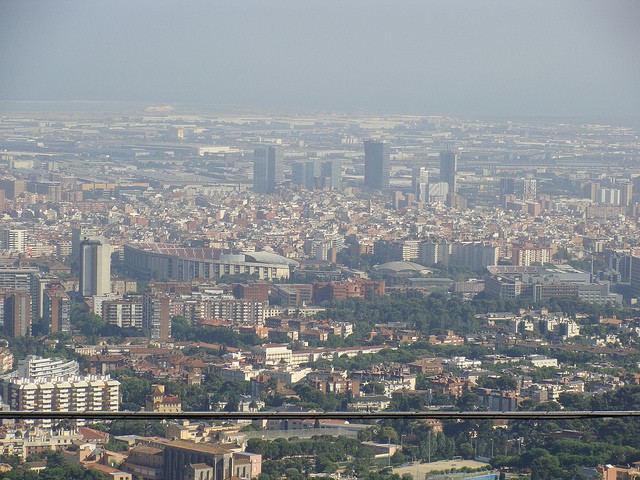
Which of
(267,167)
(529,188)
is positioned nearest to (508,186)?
(529,188)

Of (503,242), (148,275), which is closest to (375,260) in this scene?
(503,242)

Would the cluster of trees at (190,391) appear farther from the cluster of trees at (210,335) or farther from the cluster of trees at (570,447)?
the cluster of trees at (570,447)

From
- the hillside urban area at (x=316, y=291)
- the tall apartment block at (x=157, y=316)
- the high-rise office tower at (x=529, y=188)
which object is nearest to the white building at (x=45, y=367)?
the hillside urban area at (x=316, y=291)

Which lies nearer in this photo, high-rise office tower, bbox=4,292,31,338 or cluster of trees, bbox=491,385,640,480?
cluster of trees, bbox=491,385,640,480

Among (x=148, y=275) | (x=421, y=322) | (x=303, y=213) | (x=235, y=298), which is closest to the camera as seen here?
(x=421, y=322)

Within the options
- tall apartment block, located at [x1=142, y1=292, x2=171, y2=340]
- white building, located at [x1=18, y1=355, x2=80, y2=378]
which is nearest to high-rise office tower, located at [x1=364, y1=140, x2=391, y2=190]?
tall apartment block, located at [x1=142, y1=292, x2=171, y2=340]

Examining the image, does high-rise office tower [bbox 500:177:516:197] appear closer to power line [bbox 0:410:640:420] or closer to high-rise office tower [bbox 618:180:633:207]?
high-rise office tower [bbox 618:180:633:207]

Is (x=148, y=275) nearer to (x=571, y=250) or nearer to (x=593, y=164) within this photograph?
(x=571, y=250)
